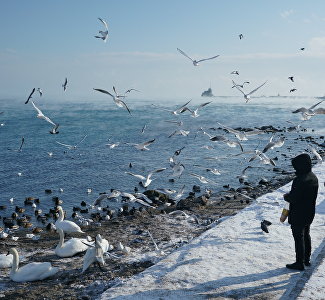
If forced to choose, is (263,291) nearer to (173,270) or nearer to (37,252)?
(173,270)

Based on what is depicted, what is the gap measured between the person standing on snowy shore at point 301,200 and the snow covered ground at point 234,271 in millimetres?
501

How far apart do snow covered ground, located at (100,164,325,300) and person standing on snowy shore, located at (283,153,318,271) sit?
0.50 m

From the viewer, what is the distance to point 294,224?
7312 mm

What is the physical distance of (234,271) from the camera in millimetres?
7492

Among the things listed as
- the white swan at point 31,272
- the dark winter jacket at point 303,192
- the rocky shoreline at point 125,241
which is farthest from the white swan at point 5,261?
the dark winter jacket at point 303,192

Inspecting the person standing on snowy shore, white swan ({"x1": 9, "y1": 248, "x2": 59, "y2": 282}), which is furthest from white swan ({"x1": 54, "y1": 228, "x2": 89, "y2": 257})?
the person standing on snowy shore

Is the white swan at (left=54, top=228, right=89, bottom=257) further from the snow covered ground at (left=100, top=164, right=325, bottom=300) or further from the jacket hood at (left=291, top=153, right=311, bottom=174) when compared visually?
the jacket hood at (left=291, top=153, right=311, bottom=174)

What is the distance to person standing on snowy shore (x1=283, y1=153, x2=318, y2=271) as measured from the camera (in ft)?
23.1

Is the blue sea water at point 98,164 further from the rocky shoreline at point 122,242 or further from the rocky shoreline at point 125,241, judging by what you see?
the rocky shoreline at point 122,242

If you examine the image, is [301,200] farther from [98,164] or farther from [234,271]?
[98,164]

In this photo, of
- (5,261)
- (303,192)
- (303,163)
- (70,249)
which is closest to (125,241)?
(70,249)

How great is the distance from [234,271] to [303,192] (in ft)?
6.44

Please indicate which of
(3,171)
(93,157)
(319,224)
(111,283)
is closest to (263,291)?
(111,283)

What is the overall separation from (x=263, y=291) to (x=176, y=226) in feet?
19.6
